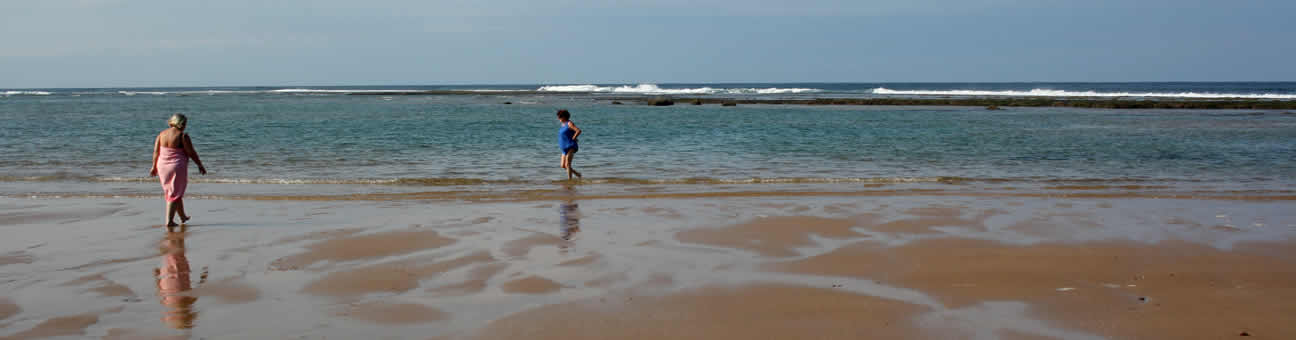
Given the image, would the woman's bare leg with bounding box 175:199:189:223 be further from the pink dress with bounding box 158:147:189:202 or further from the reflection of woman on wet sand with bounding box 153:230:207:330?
the reflection of woman on wet sand with bounding box 153:230:207:330

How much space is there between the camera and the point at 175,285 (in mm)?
6090

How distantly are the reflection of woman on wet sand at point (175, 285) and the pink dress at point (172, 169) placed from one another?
1009 mm

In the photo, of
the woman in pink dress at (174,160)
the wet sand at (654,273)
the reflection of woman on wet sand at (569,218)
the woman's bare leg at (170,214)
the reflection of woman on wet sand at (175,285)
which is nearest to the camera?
the wet sand at (654,273)

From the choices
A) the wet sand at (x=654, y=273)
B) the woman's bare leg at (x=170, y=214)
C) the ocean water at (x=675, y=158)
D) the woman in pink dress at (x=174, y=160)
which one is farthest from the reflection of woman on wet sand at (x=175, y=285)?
the ocean water at (x=675, y=158)

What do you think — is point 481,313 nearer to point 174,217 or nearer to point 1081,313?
point 1081,313

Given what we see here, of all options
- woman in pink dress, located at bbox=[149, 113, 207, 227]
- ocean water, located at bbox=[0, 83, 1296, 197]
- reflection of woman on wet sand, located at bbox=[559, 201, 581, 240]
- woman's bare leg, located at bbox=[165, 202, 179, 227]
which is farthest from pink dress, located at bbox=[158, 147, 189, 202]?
reflection of woman on wet sand, located at bbox=[559, 201, 581, 240]

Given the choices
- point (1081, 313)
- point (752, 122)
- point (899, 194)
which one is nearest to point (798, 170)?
point (899, 194)

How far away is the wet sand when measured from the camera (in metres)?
5.09

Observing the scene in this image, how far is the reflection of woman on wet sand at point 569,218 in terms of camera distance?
27.9 ft

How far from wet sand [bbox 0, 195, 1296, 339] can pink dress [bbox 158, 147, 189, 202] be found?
48 cm

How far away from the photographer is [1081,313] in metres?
5.35

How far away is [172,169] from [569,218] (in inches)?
154

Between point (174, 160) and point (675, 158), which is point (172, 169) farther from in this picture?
point (675, 158)

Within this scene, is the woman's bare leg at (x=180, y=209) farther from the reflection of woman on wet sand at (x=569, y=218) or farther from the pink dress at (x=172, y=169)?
the reflection of woman on wet sand at (x=569, y=218)
